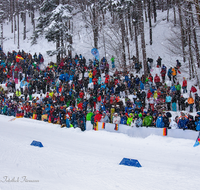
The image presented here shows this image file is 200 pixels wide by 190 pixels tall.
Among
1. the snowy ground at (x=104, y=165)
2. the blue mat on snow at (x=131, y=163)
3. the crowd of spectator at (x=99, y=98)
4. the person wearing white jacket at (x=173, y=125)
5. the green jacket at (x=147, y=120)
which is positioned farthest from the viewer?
the crowd of spectator at (x=99, y=98)

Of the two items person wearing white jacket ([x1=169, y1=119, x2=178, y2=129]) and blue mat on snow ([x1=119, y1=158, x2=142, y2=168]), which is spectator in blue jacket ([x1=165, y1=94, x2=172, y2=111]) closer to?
person wearing white jacket ([x1=169, y1=119, x2=178, y2=129])

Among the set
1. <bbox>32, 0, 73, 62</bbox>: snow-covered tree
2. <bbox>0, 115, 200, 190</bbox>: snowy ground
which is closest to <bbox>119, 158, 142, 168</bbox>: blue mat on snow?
<bbox>0, 115, 200, 190</bbox>: snowy ground

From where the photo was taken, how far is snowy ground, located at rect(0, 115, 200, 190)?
17.1 ft

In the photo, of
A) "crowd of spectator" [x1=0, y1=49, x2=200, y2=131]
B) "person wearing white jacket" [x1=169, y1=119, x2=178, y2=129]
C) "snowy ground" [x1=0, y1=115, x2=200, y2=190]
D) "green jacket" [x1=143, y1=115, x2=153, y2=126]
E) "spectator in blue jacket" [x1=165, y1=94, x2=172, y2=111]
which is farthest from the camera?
"spectator in blue jacket" [x1=165, y1=94, x2=172, y2=111]

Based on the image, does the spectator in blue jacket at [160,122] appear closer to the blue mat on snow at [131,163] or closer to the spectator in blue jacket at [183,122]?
the spectator in blue jacket at [183,122]

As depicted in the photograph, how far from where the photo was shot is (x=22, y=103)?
19625 millimetres

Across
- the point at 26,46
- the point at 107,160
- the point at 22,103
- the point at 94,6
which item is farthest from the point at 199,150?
the point at 26,46

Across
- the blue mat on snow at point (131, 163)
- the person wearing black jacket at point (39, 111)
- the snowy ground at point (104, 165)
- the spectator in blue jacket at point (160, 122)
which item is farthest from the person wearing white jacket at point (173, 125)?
the person wearing black jacket at point (39, 111)

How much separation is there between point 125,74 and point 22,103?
9.02 meters

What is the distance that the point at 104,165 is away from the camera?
7.00m

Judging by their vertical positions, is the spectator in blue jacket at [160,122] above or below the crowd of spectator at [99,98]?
below

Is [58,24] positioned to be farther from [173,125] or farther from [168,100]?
[173,125]

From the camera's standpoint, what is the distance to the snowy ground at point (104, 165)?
5.22m

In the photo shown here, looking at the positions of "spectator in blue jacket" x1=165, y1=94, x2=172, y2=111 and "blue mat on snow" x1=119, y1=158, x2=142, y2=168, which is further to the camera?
"spectator in blue jacket" x1=165, y1=94, x2=172, y2=111
